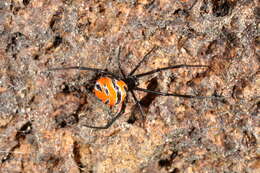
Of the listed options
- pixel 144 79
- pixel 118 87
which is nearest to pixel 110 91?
pixel 118 87

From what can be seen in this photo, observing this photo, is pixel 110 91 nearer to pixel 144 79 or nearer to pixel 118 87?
pixel 118 87

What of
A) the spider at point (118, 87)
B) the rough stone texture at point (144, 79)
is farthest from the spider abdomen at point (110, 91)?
the rough stone texture at point (144, 79)

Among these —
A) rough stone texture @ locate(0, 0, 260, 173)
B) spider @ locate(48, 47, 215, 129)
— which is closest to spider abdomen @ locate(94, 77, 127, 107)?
spider @ locate(48, 47, 215, 129)

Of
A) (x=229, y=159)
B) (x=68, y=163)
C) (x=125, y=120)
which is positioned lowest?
(x=229, y=159)

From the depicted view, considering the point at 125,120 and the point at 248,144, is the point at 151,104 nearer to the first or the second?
the point at 125,120

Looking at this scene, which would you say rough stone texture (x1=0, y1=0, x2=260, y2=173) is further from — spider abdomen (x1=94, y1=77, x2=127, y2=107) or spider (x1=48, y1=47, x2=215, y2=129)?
spider abdomen (x1=94, y1=77, x2=127, y2=107)

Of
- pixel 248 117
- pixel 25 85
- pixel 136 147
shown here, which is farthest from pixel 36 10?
pixel 248 117

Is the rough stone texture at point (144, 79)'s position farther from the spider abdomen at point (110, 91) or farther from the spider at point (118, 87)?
the spider abdomen at point (110, 91)
